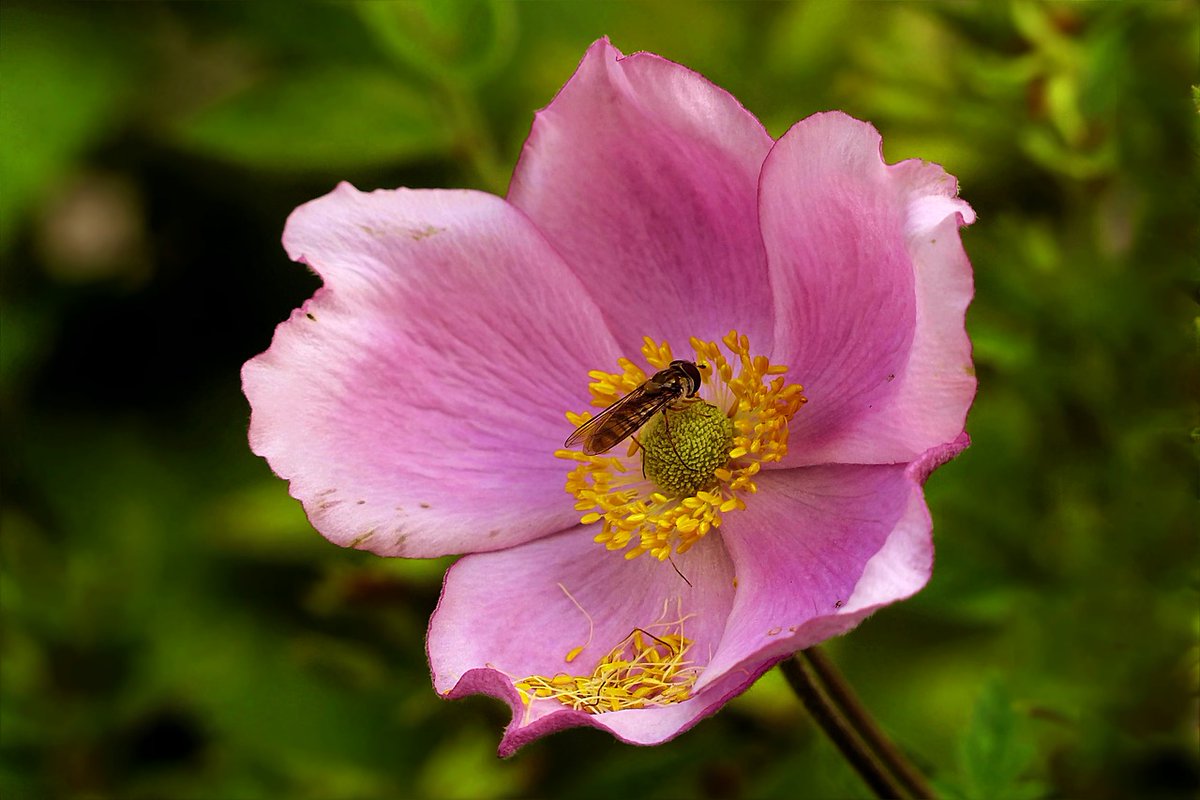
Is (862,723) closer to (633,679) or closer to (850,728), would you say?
(850,728)

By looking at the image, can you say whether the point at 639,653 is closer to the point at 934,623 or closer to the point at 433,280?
the point at 433,280

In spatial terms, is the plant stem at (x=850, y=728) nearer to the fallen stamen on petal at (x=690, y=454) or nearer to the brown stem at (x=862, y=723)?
the brown stem at (x=862, y=723)

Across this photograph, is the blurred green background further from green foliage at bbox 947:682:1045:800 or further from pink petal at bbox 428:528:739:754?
pink petal at bbox 428:528:739:754

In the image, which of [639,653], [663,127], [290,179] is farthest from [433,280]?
[290,179]

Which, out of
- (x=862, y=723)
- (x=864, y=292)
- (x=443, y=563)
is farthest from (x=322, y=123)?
(x=862, y=723)

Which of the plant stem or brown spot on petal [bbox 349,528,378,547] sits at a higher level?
brown spot on petal [bbox 349,528,378,547]

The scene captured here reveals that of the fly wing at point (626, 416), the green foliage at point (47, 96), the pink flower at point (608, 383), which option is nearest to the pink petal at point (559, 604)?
the pink flower at point (608, 383)

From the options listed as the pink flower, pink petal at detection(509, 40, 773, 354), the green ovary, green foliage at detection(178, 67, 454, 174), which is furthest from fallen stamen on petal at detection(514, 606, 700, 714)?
green foliage at detection(178, 67, 454, 174)
